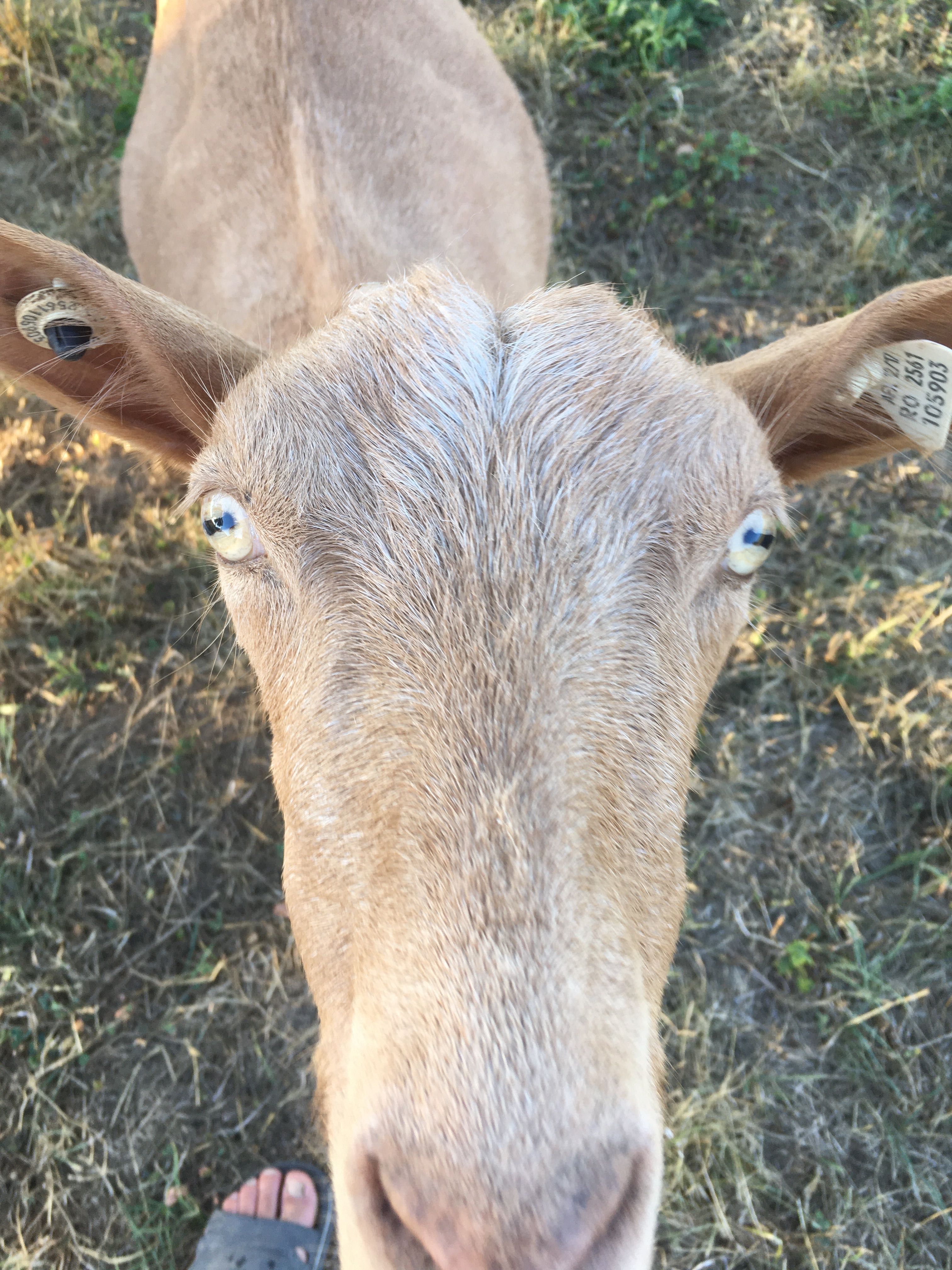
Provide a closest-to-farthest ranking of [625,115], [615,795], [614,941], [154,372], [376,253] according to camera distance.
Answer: [614,941] → [615,795] → [154,372] → [376,253] → [625,115]

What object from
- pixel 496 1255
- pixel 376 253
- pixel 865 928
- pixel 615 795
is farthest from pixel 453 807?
pixel 865 928

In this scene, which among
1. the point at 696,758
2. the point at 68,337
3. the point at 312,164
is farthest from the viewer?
the point at 696,758

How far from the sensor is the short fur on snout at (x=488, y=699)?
1166mm

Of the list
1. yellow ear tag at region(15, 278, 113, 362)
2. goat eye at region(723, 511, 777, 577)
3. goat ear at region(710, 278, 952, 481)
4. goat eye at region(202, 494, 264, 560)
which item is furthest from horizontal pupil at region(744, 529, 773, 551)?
yellow ear tag at region(15, 278, 113, 362)

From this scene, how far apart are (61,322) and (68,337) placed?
0.20 feet

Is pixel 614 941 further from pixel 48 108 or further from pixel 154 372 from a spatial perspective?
pixel 48 108

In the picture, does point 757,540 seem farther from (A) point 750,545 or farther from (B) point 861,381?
(B) point 861,381

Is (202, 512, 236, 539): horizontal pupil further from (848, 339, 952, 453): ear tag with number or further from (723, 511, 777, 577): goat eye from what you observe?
(848, 339, 952, 453): ear tag with number

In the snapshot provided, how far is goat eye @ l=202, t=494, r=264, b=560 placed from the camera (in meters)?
1.87

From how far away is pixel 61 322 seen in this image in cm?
199

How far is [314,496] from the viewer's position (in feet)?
5.59

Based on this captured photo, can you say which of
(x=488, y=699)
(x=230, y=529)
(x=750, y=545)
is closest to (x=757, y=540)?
(x=750, y=545)

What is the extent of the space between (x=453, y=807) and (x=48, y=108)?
566 cm

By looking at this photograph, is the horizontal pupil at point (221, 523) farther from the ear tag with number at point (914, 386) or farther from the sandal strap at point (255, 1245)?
the sandal strap at point (255, 1245)
